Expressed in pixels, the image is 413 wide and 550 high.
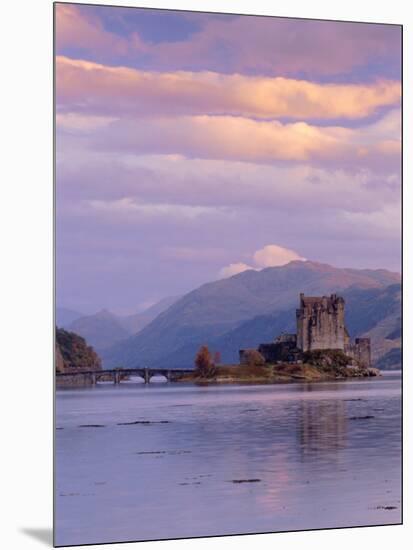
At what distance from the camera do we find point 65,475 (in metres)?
12.0

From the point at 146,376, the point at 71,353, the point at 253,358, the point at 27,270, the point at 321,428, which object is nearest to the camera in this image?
the point at 27,270

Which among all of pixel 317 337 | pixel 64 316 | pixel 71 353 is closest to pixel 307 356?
pixel 317 337

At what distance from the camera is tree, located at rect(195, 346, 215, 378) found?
12.7m

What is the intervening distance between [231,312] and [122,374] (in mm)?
1012

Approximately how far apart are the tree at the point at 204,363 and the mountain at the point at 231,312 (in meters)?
0.05

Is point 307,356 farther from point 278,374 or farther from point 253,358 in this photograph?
point 253,358

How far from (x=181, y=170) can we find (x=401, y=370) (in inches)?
96.8

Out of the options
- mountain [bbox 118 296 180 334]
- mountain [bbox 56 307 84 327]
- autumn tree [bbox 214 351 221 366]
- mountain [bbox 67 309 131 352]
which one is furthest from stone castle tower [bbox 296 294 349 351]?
mountain [bbox 56 307 84 327]

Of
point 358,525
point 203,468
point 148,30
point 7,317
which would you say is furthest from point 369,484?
point 148,30

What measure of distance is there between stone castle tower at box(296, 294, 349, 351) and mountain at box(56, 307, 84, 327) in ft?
6.38

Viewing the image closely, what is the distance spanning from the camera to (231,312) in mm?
12703

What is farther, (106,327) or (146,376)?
(146,376)

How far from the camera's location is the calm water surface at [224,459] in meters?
12.0

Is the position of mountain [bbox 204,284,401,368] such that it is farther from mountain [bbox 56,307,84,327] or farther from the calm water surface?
mountain [bbox 56,307,84,327]
